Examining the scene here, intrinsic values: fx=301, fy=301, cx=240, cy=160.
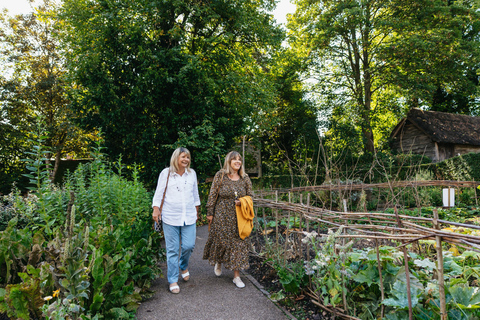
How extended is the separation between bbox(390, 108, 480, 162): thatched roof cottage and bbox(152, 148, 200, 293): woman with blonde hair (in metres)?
17.0

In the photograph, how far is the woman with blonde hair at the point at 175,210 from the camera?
155 inches

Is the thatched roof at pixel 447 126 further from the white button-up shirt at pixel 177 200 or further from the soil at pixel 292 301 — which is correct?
the white button-up shirt at pixel 177 200

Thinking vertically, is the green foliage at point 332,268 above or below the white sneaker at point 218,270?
above

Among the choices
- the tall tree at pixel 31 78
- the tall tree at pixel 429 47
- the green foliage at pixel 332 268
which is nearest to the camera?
the green foliage at pixel 332 268

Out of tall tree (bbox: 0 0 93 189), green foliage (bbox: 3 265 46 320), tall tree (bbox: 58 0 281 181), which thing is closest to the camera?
green foliage (bbox: 3 265 46 320)

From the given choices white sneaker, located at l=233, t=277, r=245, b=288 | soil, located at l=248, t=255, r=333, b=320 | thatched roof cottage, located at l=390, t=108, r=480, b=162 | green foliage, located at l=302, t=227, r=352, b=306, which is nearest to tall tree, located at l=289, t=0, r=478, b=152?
thatched roof cottage, located at l=390, t=108, r=480, b=162

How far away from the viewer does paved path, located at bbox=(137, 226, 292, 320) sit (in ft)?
10.6

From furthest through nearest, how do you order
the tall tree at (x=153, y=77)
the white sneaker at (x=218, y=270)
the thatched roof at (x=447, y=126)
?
→ the thatched roof at (x=447, y=126) < the tall tree at (x=153, y=77) < the white sneaker at (x=218, y=270)

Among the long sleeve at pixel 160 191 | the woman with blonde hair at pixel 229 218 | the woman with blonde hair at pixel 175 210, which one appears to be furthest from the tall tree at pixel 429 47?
the long sleeve at pixel 160 191

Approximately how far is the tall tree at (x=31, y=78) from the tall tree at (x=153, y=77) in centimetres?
651

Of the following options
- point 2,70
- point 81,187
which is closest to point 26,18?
point 2,70

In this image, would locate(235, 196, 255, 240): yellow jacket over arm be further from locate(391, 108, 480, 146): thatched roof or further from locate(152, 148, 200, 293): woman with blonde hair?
locate(391, 108, 480, 146): thatched roof

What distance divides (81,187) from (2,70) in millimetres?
18606

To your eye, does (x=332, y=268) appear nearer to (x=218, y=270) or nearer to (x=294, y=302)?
(x=294, y=302)
